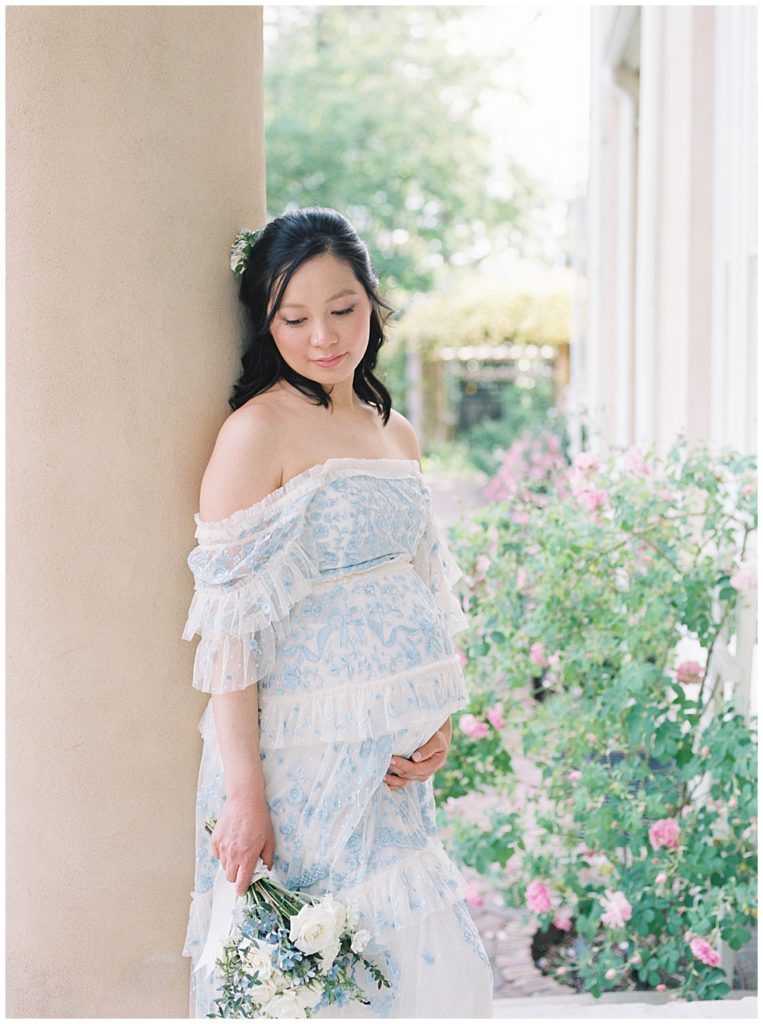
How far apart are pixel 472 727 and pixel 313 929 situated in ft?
5.12

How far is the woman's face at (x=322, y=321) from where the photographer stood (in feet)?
5.71

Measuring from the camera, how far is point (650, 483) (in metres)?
3.15

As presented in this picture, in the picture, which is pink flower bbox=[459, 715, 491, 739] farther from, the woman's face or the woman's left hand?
the woman's face

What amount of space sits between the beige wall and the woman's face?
0.47 ft

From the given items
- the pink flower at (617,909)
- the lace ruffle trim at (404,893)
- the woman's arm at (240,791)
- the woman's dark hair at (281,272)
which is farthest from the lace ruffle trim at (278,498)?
the pink flower at (617,909)

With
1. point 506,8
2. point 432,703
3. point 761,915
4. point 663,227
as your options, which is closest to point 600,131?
point 663,227

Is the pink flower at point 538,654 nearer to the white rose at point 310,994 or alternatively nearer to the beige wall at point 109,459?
the beige wall at point 109,459

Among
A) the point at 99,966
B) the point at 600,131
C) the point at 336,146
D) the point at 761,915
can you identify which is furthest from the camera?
the point at 336,146

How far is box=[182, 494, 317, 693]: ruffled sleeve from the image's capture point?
5.44ft

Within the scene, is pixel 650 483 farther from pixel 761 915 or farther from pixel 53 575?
pixel 53 575

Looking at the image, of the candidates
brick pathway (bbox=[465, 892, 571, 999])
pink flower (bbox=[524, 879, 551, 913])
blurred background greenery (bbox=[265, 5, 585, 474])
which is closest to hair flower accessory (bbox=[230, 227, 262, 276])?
pink flower (bbox=[524, 879, 551, 913])

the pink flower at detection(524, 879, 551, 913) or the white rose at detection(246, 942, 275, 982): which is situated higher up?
the white rose at detection(246, 942, 275, 982)

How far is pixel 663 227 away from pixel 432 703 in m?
3.67

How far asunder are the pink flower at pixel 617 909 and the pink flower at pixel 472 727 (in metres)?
0.53
